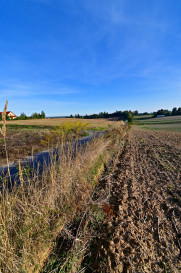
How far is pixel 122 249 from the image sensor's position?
1920 mm

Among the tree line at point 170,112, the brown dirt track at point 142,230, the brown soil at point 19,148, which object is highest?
the tree line at point 170,112

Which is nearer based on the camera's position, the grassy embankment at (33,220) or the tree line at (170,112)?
the grassy embankment at (33,220)

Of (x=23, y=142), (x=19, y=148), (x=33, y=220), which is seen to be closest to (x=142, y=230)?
(x=33, y=220)

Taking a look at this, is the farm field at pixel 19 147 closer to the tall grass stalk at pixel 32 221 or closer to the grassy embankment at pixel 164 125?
the tall grass stalk at pixel 32 221

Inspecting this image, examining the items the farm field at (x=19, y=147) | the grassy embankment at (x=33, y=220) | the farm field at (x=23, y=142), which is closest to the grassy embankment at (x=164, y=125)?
the farm field at (x=23, y=142)

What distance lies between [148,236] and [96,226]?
88 cm

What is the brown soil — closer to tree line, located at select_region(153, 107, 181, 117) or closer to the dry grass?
the dry grass

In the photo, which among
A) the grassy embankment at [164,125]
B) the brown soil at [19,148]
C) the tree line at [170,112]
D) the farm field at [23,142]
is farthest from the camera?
the tree line at [170,112]

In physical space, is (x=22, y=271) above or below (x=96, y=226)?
above

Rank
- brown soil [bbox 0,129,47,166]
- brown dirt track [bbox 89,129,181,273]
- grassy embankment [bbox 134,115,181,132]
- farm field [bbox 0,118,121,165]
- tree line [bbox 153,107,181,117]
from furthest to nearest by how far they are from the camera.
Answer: tree line [bbox 153,107,181,117] → grassy embankment [bbox 134,115,181,132] → farm field [bbox 0,118,121,165] → brown soil [bbox 0,129,47,166] → brown dirt track [bbox 89,129,181,273]

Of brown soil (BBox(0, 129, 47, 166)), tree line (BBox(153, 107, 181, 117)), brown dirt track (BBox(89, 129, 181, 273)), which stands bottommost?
brown dirt track (BBox(89, 129, 181, 273))

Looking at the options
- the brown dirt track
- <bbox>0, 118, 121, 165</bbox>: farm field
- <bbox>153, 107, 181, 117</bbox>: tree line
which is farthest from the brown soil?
<bbox>153, 107, 181, 117</bbox>: tree line

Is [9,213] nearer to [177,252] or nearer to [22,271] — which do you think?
[22,271]

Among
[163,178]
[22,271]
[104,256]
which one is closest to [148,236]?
[104,256]
